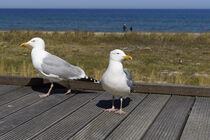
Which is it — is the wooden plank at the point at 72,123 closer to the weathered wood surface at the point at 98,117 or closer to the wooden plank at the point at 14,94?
the weathered wood surface at the point at 98,117

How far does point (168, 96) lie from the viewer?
437cm

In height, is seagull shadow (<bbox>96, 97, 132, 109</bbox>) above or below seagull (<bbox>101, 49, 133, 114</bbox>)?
below

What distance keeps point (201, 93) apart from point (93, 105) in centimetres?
148

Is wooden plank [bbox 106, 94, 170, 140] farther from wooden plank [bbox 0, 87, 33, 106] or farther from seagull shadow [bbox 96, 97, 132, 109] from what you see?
wooden plank [bbox 0, 87, 33, 106]

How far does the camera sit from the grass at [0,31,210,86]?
348 inches

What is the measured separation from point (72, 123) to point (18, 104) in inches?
41.0

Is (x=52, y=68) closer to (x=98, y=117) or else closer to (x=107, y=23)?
(x=98, y=117)

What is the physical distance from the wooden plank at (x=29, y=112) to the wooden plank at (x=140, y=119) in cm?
99

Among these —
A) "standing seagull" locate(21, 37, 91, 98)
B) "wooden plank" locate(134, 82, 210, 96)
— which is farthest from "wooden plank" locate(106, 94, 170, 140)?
"standing seagull" locate(21, 37, 91, 98)

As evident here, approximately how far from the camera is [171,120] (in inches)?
132

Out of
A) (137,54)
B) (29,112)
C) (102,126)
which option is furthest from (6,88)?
(137,54)

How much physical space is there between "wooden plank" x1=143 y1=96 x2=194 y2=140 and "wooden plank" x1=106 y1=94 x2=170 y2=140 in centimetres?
6

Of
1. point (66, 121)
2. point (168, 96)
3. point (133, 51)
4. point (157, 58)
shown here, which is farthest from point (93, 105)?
point (133, 51)

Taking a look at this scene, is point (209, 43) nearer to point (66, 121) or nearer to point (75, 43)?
point (75, 43)
